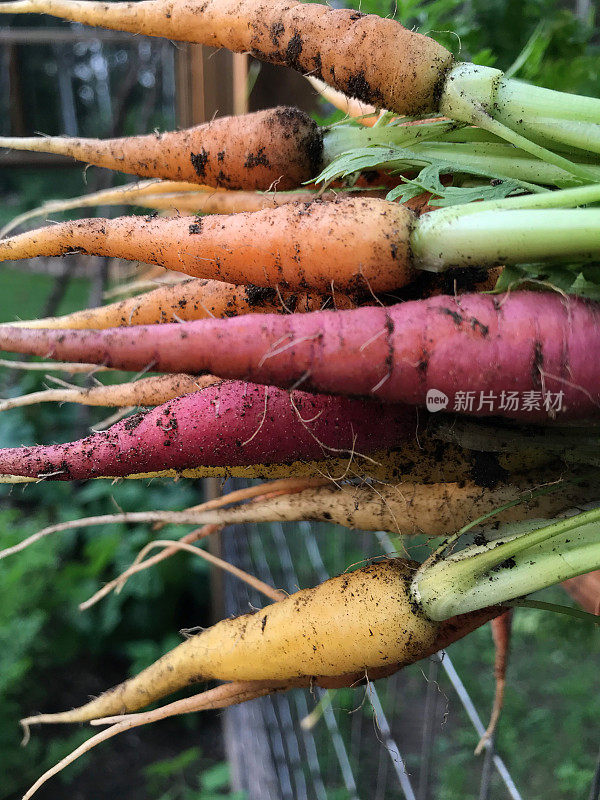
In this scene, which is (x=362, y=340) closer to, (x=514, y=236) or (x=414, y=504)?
(x=514, y=236)

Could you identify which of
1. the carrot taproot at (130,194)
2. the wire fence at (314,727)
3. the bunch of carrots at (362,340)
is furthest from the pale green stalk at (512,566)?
the wire fence at (314,727)

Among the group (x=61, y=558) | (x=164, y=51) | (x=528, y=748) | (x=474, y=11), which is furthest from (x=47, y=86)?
(x=528, y=748)

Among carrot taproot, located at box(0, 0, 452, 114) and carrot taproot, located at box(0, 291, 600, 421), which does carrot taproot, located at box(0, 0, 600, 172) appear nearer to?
carrot taproot, located at box(0, 0, 452, 114)

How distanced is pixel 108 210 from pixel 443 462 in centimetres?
500

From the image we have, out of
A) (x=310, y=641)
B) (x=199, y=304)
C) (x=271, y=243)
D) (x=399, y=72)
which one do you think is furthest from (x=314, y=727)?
(x=399, y=72)

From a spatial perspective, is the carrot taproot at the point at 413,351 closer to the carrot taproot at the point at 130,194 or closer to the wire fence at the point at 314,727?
the carrot taproot at the point at 130,194

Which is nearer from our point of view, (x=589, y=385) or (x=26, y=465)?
(x=589, y=385)

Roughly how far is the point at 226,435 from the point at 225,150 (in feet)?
0.94

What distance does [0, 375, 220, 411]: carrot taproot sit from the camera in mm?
654

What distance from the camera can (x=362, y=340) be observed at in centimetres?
43

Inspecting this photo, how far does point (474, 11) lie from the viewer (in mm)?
1092

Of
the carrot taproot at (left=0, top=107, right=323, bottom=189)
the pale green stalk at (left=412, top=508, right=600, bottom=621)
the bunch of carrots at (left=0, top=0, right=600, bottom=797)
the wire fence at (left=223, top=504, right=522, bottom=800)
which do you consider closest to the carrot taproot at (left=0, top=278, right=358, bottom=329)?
the bunch of carrots at (left=0, top=0, right=600, bottom=797)

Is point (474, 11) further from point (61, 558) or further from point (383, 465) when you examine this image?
point (61, 558)

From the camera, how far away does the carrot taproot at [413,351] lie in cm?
42
